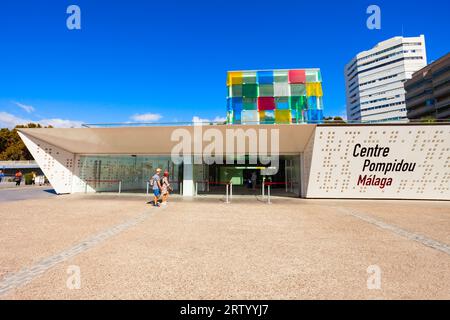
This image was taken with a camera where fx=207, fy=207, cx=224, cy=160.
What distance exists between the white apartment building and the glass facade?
269 ft

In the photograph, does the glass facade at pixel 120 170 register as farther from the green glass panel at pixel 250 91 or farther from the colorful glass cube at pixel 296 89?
the colorful glass cube at pixel 296 89

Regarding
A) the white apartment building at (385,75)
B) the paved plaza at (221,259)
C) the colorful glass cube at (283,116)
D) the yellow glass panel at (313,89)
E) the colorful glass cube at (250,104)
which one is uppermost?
the white apartment building at (385,75)

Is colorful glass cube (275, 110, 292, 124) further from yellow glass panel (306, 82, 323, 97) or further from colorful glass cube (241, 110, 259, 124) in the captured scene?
yellow glass panel (306, 82, 323, 97)

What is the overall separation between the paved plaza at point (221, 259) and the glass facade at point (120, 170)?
932cm

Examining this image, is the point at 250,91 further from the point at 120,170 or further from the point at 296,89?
the point at 120,170

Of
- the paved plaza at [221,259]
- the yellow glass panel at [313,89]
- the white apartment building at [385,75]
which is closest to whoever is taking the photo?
the paved plaza at [221,259]

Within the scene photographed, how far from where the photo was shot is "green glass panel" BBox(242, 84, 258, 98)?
16562 mm

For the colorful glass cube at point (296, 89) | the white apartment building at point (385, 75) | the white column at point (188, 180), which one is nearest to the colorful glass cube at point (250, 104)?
the colorful glass cube at point (296, 89)

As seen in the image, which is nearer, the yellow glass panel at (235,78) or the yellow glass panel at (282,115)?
the yellow glass panel at (282,115)

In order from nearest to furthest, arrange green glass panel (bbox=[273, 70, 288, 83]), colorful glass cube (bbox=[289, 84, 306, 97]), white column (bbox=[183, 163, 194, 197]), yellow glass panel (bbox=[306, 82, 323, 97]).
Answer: white column (bbox=[183, 163, 194, 197]), yellow glass panel (bbox=[306, 82, 323, 97]), colorful glass cube (bbox=[289, 84, 306, 97]), green glass panel (bbox=[273, 70, 288, 83])

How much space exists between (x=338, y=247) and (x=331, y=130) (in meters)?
8.30

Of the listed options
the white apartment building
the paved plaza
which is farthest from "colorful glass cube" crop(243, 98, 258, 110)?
the white apartment building

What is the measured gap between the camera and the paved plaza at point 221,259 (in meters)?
2.69
